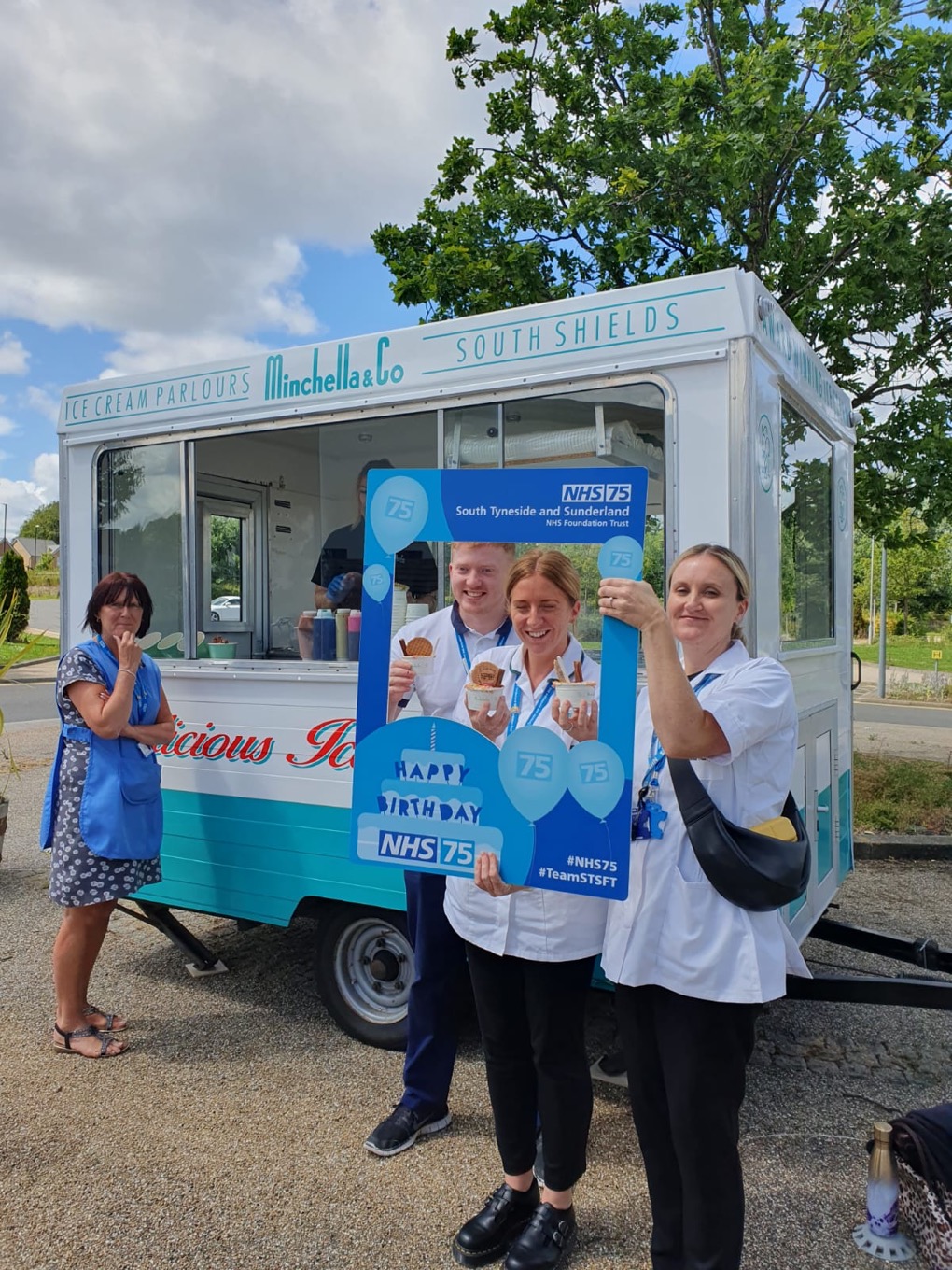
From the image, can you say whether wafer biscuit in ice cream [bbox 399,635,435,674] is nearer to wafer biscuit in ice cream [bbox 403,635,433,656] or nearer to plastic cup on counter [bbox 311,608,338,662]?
wafer biscuit in ice cream [bbox 403,635,433,656]

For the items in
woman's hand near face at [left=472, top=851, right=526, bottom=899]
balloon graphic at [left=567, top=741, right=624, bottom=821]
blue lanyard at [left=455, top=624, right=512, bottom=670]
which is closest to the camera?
balloon graphic at [left=567, top=741, right=624, bottom=821]

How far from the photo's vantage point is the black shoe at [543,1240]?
227 cm

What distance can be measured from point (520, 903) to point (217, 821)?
1.93 m

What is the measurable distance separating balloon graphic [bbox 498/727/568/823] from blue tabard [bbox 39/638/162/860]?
1921 millimetres

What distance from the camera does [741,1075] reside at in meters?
1.93

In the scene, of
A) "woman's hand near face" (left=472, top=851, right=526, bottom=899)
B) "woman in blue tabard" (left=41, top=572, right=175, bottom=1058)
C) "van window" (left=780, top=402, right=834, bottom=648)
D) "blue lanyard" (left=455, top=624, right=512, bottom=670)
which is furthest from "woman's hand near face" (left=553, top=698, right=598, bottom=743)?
"woman in blue tabard" (left=41, top=572, right=175, bottom=1058)

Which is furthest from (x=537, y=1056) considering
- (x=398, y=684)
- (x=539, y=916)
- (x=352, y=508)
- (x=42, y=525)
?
(x=42, y=525)

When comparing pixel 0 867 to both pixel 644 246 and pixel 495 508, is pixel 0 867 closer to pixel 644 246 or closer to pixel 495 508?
pixel 495 508

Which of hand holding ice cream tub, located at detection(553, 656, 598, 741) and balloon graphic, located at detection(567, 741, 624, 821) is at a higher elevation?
hand holding ice cream tub, located at detection(553, 656, 598, 741)

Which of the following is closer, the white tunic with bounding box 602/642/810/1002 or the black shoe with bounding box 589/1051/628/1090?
the white tunic with bounding box 602/642/810/1002

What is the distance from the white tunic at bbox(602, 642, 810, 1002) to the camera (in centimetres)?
187

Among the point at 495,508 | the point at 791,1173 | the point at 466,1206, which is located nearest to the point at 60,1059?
the point at 466,1206

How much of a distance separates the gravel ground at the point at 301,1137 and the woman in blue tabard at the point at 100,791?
1.11ft

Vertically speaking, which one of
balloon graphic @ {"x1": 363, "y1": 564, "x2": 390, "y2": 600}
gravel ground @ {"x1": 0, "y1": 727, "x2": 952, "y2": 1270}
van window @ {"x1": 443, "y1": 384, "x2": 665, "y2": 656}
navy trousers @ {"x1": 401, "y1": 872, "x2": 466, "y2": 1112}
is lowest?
gravel ground @ {"x1": 0, "y1": 727, "x2": 952, "y2": 1270}
